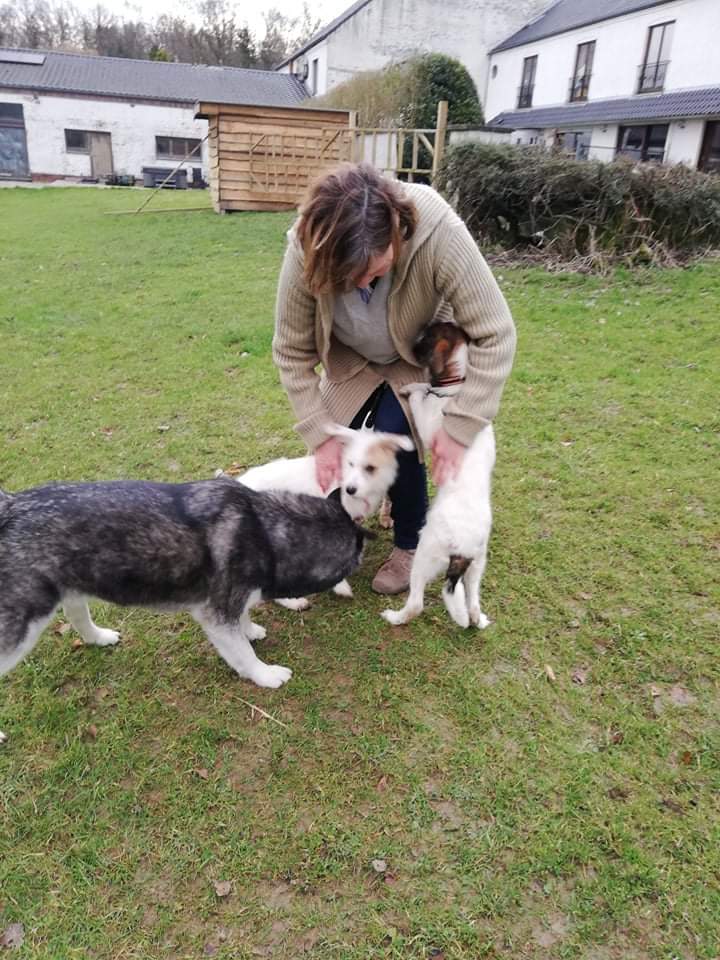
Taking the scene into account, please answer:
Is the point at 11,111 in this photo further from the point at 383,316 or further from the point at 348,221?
the point at 348,221

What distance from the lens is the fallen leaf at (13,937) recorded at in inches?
83.6

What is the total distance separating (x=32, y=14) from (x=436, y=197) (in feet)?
241

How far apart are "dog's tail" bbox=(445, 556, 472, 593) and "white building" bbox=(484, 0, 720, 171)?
20.1 m

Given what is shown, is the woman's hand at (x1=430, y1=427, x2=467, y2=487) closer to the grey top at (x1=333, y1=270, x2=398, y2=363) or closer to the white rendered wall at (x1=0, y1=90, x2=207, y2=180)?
the grey top at (x1=333, y1=270, x2=398, y2=363)

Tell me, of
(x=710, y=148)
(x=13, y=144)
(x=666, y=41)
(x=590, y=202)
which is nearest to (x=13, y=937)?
(x=590, y=202)

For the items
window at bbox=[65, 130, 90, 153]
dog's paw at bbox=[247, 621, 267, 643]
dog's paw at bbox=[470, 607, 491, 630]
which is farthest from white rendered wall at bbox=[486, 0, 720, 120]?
dog's paw at bbox=[247, 621, 267, 643]

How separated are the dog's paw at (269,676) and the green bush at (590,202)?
874 centimetres

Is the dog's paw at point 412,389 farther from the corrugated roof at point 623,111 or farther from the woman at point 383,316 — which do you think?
the corrugated roof at point 623,111

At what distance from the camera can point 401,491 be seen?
3594 millimetres

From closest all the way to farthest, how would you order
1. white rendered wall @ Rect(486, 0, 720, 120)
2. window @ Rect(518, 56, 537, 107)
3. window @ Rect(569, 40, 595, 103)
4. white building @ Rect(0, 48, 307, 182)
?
white rendered wall @ Rect(486, 0, 720, 120) → window @ Rect(569, 40, 595, 103) → window @ Rect(518, 56, 537, 107) → white building @ Rect(0, 48, 307, 182)

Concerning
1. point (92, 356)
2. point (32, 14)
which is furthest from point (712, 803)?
point (32, 14)

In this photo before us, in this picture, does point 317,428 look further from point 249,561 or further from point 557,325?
point 557,325

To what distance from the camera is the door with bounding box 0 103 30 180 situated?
35531 millimetres

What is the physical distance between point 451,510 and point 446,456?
260 millimetres
